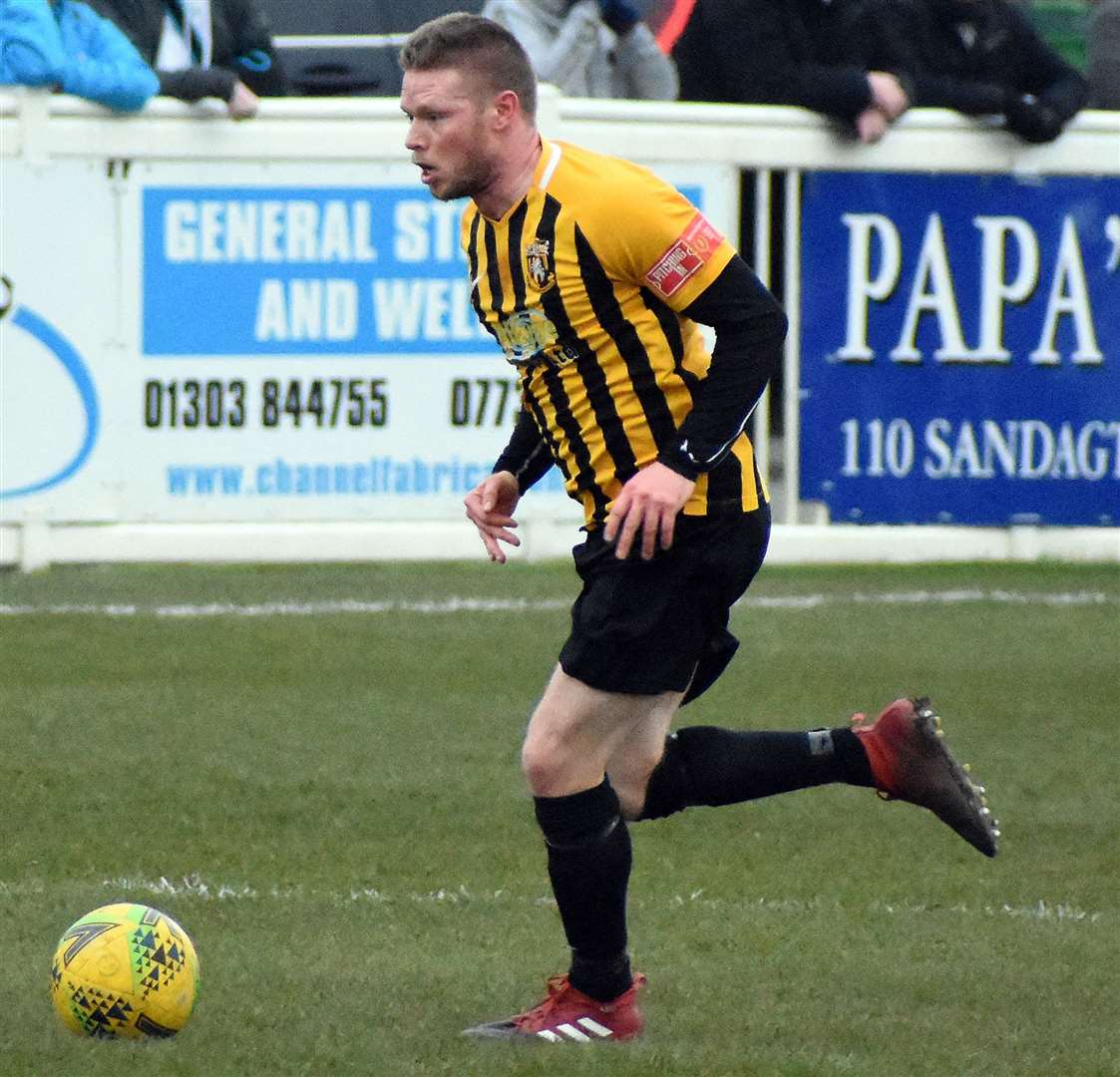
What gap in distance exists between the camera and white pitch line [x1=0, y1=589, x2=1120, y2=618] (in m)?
9.91

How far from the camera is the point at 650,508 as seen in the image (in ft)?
15.1

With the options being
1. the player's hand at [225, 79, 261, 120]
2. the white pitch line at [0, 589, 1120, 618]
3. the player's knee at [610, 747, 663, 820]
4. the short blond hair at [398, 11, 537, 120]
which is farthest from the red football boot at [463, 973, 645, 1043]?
the player's hand at [225, 79, 261, 120]

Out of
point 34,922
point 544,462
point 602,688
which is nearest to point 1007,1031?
point 602,688

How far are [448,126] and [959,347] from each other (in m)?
6.72

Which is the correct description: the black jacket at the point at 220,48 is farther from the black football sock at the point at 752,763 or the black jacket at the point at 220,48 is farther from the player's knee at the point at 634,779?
the player's knee at the point at 634,779

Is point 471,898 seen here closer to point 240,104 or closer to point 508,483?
point 508,483

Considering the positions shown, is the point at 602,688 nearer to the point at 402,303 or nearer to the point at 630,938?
the point at 630,938

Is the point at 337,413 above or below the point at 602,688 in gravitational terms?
below

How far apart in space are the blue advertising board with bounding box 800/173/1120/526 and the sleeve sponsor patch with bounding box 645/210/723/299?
6459 mm

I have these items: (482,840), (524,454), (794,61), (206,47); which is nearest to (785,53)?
(794,61)

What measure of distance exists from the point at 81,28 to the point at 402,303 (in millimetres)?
1674

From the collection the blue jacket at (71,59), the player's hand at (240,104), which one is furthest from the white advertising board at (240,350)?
the blue jacket at (71,59)

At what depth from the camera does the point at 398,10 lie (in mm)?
12773

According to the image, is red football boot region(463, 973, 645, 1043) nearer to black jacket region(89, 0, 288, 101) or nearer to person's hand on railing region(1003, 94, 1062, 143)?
black jacket region(89, 0, 288, 101)
